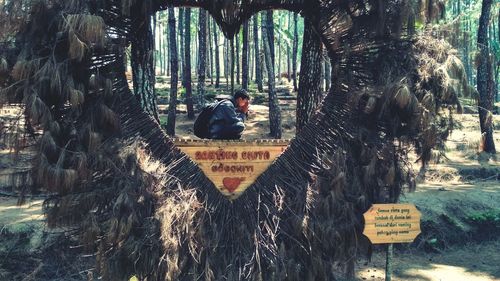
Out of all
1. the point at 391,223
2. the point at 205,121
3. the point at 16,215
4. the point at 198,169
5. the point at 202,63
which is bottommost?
the point at 16,215

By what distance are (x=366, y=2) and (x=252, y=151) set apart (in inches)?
76.5

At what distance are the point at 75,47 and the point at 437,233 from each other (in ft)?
22.8

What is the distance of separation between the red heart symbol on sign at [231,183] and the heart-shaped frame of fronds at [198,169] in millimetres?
230

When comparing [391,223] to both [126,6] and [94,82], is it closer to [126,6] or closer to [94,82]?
[94,82]

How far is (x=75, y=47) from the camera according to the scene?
14.1 ft

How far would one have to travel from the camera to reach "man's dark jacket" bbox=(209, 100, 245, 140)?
19.4ft

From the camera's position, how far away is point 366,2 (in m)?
5.37

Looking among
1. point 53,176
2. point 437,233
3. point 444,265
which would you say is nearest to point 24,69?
point 53,176

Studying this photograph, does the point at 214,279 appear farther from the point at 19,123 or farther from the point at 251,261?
the point at 19,123

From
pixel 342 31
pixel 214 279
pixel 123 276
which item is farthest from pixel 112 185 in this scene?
pixel 342 31

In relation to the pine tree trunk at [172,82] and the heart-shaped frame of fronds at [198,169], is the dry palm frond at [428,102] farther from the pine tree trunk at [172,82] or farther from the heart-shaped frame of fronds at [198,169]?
the pine tree trunk at [172,82]

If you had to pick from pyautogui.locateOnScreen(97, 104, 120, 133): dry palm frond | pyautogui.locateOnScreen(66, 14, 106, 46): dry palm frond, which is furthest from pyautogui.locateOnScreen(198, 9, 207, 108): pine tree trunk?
pyautogui.locateOnScreen(66, 14, 106, 46): dry palm frond

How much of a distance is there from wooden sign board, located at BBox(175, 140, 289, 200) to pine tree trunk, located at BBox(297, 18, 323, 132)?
1159 mm

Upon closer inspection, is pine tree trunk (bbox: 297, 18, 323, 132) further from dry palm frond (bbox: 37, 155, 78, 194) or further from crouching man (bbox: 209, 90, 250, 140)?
dry palm frond (bbox: 37, 155, 78, 194)
